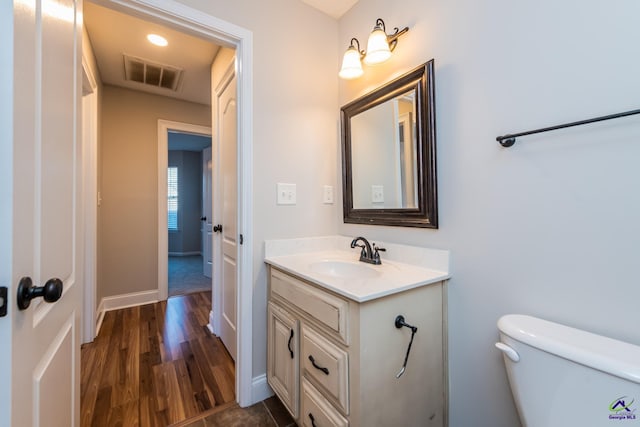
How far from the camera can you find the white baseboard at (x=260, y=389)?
1.48 meters

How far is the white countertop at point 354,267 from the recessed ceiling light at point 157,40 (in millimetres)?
1870

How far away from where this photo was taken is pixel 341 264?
1.46m

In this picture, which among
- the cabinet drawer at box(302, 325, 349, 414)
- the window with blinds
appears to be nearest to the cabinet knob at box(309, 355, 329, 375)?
the cabinet drawer at box(302, 325, 349, 414)

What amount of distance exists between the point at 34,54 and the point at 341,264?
133cm

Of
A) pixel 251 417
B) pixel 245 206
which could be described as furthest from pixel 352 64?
pixel 251 417

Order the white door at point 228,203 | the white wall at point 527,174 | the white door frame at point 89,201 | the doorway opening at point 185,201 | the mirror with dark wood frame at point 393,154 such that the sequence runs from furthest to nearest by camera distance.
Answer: the doorway opening at point 185,201 < the white door frame at point 89,201 < the white door at point 228,203 < the mirror with dark wood frame at point 393,154 < the white wall at point 527,174

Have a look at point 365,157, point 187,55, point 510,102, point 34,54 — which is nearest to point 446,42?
point 510,102

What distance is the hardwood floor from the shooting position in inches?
55.6

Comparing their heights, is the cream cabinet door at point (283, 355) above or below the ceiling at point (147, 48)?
below

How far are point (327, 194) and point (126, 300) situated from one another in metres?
2.69

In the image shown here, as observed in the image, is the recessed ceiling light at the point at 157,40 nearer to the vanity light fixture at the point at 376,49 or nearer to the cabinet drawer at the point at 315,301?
the vanity light fixture at the point at 376,49

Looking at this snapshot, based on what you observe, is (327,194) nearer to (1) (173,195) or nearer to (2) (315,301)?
(2) (315,301)

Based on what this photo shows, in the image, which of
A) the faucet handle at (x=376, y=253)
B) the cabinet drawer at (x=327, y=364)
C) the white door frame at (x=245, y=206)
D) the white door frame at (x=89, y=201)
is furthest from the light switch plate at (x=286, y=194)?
the white door frame at (x=89, y=201)

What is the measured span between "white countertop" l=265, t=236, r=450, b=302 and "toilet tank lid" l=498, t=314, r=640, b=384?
0.32m
